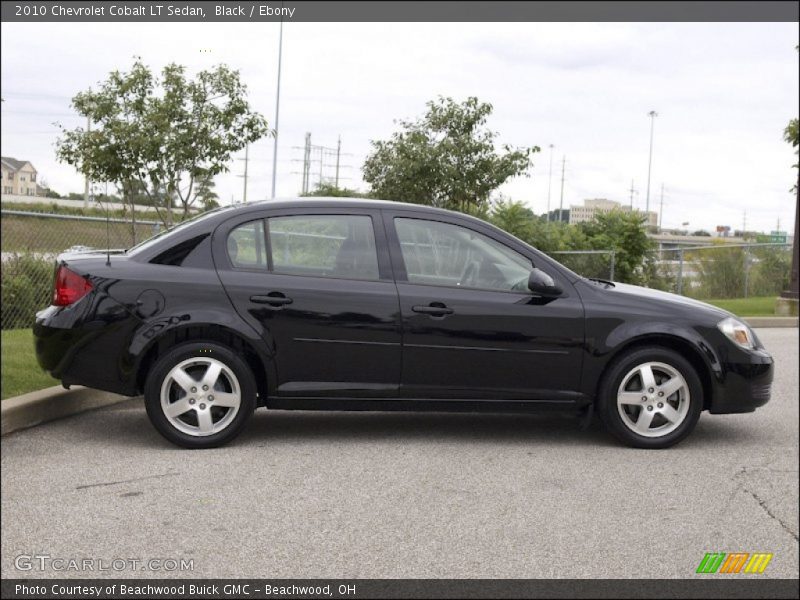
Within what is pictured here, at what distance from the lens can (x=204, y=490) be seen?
4.96 m

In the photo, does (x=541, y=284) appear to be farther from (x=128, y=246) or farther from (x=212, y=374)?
(x=128, y=246)

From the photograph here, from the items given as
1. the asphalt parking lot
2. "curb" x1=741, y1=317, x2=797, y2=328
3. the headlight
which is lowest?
the asphalt parking lot

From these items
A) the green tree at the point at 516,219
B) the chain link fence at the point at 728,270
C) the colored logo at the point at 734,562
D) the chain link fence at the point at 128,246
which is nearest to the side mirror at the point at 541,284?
the colored logo at the point at 734,562

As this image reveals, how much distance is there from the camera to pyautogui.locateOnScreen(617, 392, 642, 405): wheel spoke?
6.22m

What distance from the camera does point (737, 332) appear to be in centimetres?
647

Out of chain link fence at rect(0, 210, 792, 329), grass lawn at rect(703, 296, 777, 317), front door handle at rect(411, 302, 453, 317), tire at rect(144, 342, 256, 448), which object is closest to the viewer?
tire at rect(144, 342, 256, 448)

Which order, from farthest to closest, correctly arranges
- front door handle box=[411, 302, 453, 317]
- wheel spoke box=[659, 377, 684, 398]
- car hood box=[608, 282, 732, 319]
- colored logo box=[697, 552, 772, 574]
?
1. car hood box=[608, 282, 732, 319]
2. wheel spoke box=[659, 377, 684, 398]
3. front door handle box=[411, 302, 453, 317]
4. colored logo box=[697, 552, 772, 574]

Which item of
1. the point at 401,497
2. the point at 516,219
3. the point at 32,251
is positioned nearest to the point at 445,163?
the point at 516,219

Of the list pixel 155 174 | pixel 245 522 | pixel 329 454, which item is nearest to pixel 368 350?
pixel 329 454

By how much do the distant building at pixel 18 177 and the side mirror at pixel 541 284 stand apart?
4.57 m

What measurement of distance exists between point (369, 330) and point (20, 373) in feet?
9.72

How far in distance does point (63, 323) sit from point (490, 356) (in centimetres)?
270

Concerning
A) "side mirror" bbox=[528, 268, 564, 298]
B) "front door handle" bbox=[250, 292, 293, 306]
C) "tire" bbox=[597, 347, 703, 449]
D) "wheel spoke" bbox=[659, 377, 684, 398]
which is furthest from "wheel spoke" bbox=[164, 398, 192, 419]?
"wheel spoke" bbox=[659, 377, 684, 398]

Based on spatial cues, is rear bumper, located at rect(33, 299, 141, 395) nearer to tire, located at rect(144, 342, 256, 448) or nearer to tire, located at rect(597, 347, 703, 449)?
tire, located at rect(144, 342, 256, 448)
